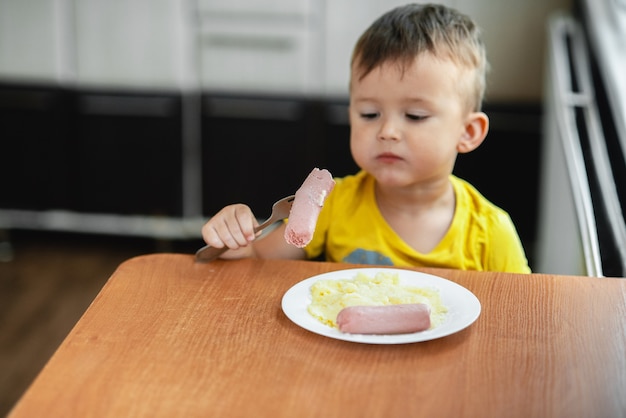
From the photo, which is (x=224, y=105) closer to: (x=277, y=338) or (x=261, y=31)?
(x=261, y=31)

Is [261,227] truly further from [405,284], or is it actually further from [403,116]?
[403,116]

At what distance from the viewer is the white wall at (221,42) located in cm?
321

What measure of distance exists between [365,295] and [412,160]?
45 centimetres

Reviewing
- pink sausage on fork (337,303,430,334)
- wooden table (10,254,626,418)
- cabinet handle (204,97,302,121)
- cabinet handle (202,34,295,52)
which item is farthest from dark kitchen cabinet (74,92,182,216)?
pink sausage on fork (337,303,430,334)

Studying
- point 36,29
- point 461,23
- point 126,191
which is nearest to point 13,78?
point 36,29

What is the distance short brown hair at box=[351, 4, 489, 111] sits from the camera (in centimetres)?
147

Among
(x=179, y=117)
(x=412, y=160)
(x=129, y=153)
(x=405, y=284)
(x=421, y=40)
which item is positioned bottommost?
(x=129, y=153)

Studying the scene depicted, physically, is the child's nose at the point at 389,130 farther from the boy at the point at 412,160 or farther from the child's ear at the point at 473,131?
the child's ear at the point at 473,131

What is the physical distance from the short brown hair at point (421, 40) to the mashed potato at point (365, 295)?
1.58 feet

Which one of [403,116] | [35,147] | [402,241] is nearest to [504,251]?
[402,241]

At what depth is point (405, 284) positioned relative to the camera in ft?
3.85

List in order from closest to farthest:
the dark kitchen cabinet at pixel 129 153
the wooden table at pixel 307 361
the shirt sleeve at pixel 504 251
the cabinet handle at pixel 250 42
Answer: the wooden table at pixel 307 361 → the shirt sleeve at pixel 504 251 → the cabinet handle at pixel 250 42 → the dark kitchen cabinet at pixel 129 153

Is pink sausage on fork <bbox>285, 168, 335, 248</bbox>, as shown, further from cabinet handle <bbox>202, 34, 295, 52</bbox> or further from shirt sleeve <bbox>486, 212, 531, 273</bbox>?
cabinet handle <bbox>202, 34, 295, 52</bbox>

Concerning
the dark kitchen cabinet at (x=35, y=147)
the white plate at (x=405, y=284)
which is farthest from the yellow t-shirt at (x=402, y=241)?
the dark kitchen cabinet at (x=35, y=147)
